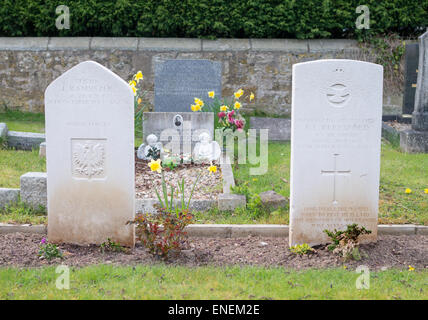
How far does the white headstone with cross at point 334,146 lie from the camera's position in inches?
162

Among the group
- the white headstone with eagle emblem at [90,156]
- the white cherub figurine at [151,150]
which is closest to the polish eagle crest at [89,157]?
the white headstone with eagle emblem at [90,156]

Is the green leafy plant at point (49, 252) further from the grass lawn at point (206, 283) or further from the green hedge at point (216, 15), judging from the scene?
the green hedge at point (216, 15)

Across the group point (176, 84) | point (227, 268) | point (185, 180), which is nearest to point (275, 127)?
point (176, 84)

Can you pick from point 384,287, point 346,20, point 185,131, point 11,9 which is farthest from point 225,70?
point 384,287

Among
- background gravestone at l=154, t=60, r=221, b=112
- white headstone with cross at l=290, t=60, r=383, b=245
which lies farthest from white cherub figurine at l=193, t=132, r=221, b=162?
white headstone with cross at l=290, t=60, r=383, b=245

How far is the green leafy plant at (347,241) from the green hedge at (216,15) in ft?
26.0

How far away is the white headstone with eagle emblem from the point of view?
407 cm

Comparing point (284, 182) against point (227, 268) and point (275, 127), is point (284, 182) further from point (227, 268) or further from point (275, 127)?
point (275, 127)

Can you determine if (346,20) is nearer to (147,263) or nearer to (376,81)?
(376,81)

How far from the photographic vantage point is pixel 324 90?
410 cm

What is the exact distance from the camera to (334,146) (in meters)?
4.16

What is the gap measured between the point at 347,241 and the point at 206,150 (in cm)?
364

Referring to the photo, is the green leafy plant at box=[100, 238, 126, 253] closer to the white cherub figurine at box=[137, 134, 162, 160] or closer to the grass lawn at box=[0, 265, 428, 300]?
the grass lawn at box=[0, 265, 428, 300]

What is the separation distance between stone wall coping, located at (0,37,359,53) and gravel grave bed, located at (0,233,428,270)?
7.52 meters
